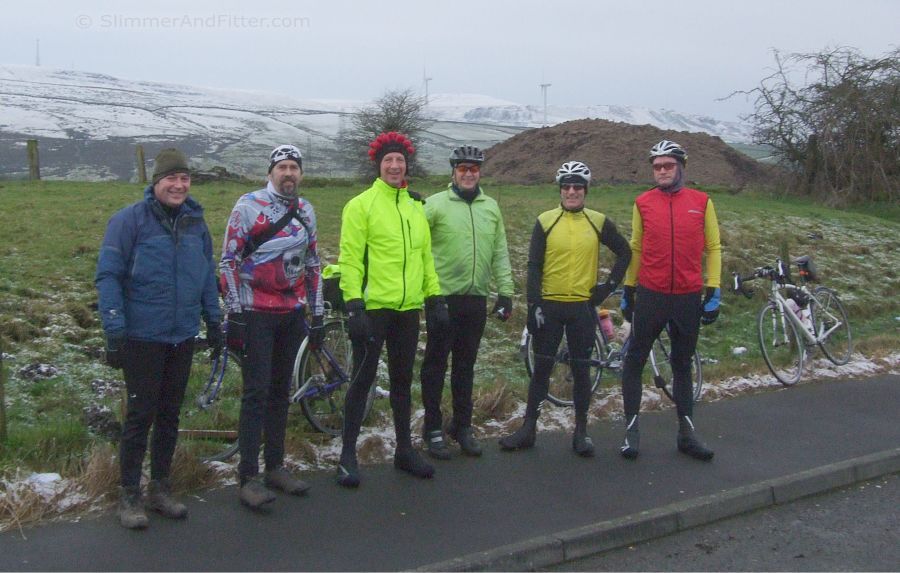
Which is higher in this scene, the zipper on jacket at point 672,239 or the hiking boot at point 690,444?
the zipper on jacket at point 672,239

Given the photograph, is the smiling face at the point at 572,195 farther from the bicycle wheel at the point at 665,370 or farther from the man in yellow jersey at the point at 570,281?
the bicycle wheel at the point at 665,370

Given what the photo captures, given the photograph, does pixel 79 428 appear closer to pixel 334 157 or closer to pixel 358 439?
pixel 358 439

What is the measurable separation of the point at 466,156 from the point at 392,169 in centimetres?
78

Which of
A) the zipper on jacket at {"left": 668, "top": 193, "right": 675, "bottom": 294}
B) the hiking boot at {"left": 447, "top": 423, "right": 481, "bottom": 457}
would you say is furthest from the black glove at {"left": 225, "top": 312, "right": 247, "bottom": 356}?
the zipper on jacket at {"left": 668, "top": 193, "right": 675, "bottom": 294}

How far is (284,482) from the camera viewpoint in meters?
5.86

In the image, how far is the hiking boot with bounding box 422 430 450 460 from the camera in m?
6.73

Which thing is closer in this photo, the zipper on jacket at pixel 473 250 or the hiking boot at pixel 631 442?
the zipper on jacket at pixel 473 250

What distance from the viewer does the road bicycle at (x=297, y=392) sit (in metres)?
6.61

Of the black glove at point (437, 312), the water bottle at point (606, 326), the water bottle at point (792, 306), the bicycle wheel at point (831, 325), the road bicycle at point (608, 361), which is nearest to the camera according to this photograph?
the black glove at point (437, 312)

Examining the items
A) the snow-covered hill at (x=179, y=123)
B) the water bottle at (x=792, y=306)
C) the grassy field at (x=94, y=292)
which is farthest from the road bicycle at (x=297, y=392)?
the snow-covered hill at (x=179, y=123)

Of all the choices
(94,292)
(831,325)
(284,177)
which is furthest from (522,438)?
(94,292)

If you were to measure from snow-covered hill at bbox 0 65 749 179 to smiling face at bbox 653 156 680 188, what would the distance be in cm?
2033

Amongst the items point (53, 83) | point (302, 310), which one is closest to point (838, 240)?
point (302, 310)

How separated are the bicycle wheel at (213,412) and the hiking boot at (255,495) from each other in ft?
1.93
